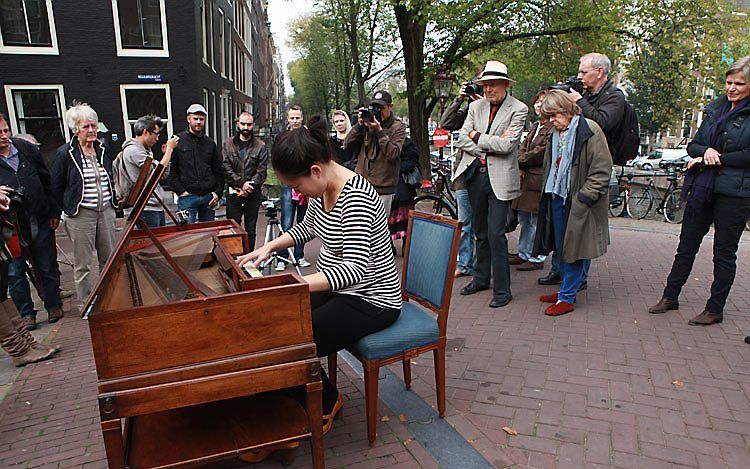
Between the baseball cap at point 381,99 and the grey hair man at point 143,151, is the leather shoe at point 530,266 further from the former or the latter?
the grey hair man at point 143,151

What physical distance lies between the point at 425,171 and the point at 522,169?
6.74 m

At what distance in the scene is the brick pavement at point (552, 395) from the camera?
8.21ft

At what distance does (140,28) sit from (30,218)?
11.8 m

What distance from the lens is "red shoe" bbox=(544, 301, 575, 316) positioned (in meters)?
4.32

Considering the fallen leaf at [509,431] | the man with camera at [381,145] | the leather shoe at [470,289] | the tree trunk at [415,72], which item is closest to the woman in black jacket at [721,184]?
the leather shoe at [470,289]

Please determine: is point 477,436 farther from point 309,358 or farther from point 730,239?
point 730,239

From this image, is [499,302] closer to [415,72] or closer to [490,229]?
[490,229]

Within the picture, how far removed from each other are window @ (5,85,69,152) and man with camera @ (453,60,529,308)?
1254 cm

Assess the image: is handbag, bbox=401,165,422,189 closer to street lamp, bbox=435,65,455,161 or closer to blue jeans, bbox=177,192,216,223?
blue jeans, bbox=177,192,216,223

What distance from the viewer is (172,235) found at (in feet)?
9.66

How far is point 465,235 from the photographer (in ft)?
17.6

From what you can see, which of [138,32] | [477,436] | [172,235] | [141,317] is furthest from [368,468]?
[138,32]

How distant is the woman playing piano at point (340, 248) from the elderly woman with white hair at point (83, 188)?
113 inches

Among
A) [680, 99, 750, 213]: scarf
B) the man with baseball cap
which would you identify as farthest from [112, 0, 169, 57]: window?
[680, 99, 750, 213]: scarf
